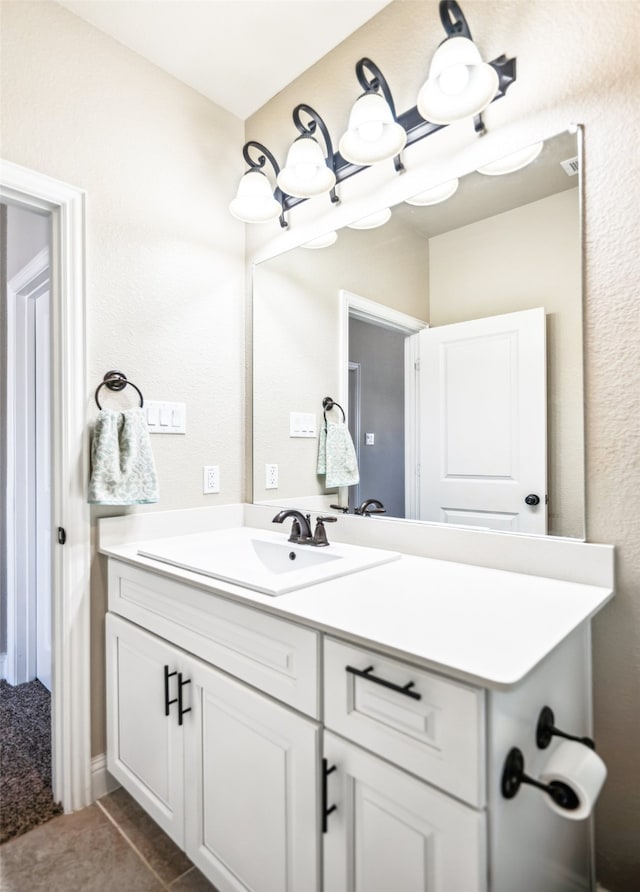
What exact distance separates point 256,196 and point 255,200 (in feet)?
0.05

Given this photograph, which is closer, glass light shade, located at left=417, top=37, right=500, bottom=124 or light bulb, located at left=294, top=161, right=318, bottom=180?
glass light shade, located at left=417, top=37, right=500, bottom=124

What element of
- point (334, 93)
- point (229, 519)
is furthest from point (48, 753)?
point (334, 93)

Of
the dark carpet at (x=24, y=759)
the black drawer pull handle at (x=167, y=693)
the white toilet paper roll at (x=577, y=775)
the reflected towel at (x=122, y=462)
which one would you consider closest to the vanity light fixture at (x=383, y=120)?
the reflected towel at (x=122, y=462)

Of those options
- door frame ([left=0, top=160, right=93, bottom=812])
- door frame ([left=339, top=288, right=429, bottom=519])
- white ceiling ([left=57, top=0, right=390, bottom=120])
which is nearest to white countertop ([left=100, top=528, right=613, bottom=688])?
door frame ([left=339, top=288, right=429, bottom=519])

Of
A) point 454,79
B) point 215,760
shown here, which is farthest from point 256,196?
point 215,760

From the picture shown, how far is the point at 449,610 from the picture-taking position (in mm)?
923

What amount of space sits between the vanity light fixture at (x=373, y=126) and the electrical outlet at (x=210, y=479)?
1.20m

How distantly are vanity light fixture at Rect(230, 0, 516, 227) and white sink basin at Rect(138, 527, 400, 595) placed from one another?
1120mm

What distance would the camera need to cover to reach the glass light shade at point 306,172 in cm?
155

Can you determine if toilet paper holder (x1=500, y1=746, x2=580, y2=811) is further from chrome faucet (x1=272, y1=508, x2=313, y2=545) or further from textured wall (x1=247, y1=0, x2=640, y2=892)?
chrome faucet (x1=272, y1=508, x2=313, y2=545)

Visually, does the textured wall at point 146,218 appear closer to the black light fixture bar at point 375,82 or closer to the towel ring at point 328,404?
the towel ring at point 328,404

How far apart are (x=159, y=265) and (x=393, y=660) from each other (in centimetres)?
158

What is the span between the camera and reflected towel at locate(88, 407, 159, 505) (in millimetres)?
1478

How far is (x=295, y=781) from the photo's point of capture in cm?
92
